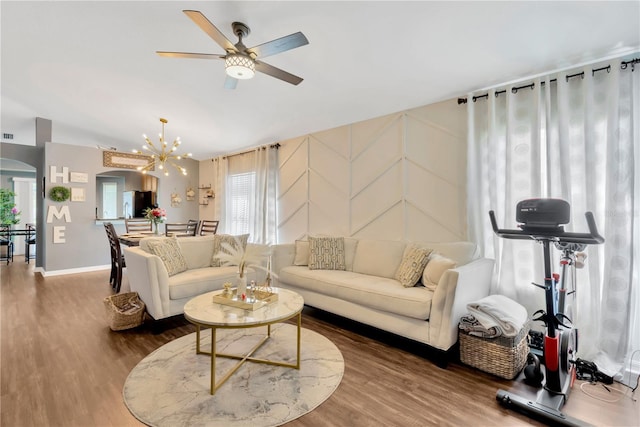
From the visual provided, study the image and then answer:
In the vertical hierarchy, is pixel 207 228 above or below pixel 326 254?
above

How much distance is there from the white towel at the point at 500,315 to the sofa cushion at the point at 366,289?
0.38m

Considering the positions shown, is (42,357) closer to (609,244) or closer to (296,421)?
(296,421)

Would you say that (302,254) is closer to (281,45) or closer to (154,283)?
(154,283)

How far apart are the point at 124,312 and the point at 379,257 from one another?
2894mm

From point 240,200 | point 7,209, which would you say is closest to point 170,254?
point 240,200

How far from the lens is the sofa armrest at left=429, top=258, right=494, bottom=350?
235 cm

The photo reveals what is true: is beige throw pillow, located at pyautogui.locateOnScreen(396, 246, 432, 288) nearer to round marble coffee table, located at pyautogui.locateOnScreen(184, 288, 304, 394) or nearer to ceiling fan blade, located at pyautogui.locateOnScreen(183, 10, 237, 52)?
round marble coffee table, located at pyautogui.locateOnScreen(184, 288, 304, 394)

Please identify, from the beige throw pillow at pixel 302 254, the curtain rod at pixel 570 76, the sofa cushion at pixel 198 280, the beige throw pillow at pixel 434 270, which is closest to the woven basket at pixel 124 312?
the sofa cushion at pixel 198 280

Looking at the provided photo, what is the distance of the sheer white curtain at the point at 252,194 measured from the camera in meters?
5.59

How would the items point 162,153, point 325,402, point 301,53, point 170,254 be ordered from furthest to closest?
point 162,153 < point 170,254 < point 301,53 < point 325,402

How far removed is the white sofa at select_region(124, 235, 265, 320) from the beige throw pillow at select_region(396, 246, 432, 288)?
1.60 metres

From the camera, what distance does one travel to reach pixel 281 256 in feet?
13.1

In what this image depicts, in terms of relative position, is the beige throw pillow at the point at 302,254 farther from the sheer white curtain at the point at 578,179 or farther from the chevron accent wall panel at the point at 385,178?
the sheer white curtain at the point at 578,179

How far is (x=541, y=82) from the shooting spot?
2771 millimetres
